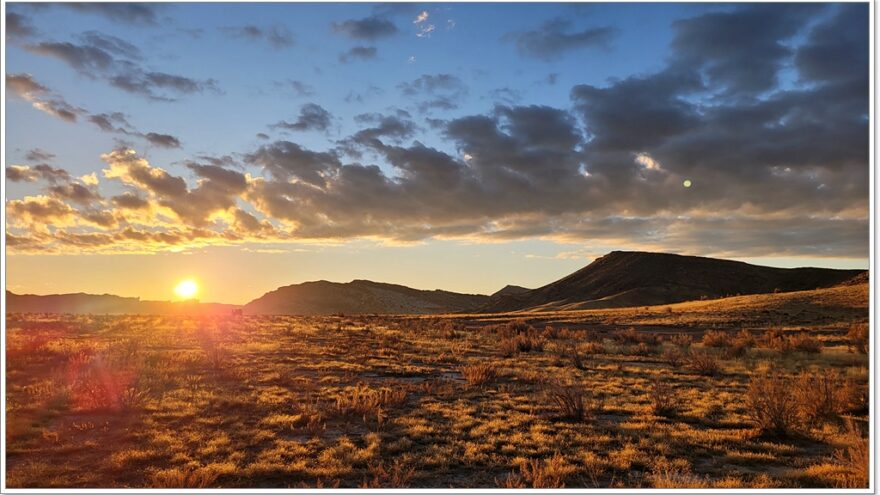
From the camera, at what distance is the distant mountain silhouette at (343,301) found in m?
150

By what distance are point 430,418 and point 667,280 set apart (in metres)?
119

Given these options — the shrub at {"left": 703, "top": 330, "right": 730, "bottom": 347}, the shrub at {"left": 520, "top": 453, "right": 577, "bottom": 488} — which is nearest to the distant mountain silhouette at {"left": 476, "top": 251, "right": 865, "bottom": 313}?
the shrub at {"left": 703, "top": 330, "right": 730, "bottom": 347}

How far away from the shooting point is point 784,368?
21.3 meters

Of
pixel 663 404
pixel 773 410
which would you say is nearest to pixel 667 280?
pixel 663 404

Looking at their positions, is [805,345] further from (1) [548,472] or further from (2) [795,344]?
(1) [548,472]

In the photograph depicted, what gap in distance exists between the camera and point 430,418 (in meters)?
Answer: 13.6

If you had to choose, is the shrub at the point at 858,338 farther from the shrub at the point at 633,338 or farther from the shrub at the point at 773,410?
the shrub at the point at 773,410

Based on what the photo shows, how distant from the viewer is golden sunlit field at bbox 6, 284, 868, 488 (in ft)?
30.7

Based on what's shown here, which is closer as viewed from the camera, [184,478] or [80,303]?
[184,478]

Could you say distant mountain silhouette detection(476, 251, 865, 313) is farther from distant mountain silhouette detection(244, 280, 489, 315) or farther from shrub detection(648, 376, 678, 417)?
shrub detection(648, 376, 678, 417)

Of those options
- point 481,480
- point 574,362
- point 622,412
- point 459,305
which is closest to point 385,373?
point 574,362

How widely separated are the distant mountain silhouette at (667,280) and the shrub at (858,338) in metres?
76.6

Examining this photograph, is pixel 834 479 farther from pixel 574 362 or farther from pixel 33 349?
pixel 33 349

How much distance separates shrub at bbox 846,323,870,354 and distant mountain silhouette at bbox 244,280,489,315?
123 meters
